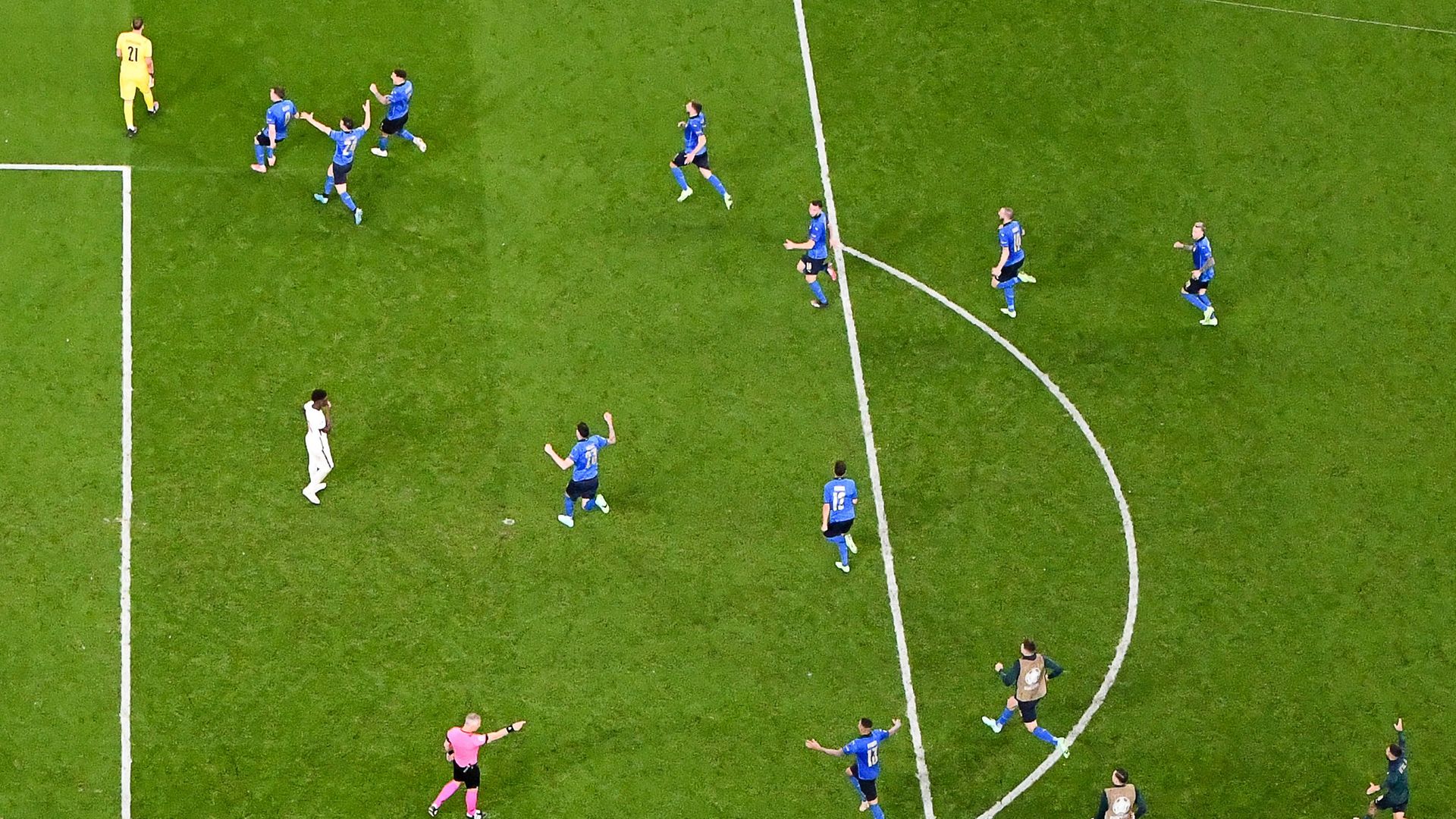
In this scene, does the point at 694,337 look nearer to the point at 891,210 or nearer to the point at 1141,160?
the point at 891,210

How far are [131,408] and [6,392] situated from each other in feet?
5.92

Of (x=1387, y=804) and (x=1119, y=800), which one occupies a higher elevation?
(x=1119, y=800)

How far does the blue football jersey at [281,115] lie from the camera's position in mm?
33844

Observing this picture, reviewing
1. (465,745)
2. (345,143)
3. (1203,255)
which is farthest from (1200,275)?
(465,745)

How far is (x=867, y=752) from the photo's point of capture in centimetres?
2814

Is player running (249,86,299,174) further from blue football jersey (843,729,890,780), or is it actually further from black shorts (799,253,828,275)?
blue football jersey (843,729,890,780)

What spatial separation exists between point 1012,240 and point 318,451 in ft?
35.9

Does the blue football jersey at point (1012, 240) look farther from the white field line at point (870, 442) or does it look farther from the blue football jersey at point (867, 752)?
the blue football jersey at point (867, 752)

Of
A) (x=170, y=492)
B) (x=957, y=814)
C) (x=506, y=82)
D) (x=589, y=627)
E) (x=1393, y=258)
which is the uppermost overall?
(x=506, y=82)

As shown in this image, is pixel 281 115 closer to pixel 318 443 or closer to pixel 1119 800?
pixel 318 443

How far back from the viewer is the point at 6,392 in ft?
104

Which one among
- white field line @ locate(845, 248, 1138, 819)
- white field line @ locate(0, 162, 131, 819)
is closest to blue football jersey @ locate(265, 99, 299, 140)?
white field line @ locate(0, 162, 131, 819)

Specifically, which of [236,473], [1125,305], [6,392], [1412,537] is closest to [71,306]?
[6,392]

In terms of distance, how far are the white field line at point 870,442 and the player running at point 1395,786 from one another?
5.97 meters
